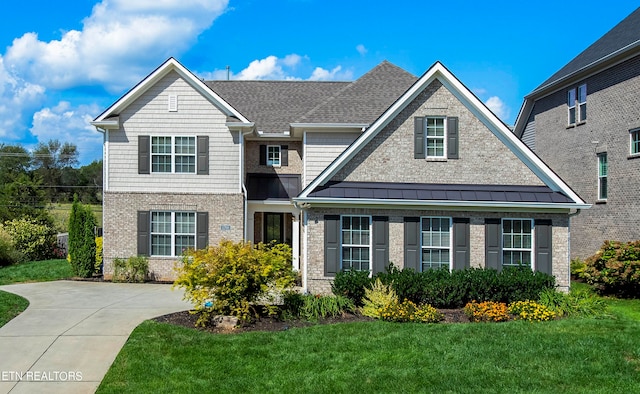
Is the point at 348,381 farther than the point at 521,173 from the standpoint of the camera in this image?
No

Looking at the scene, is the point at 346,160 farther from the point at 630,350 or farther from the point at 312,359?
the point at 630,350

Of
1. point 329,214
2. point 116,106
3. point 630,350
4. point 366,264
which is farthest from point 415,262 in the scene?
point 116,106

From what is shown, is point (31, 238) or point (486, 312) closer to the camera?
point (486, 312)

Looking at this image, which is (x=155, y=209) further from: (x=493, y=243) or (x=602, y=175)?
(x=602, y=175)

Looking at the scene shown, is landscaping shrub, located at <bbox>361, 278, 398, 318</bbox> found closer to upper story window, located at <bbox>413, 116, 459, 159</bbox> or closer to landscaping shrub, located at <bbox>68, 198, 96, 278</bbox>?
upper story window, located at <bbox>413, 116, 459, 159</bbox>

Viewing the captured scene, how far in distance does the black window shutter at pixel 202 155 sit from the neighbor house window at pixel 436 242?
8094 millimetres

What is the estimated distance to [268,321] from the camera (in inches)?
470

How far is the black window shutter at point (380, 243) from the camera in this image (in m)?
14.6

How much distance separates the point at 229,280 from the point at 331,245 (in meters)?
3.90

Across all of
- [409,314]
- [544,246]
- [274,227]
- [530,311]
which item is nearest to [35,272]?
[274,227]

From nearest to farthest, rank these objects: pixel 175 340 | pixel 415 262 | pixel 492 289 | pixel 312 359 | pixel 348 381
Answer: pixel 348 381 → pixel 312 359 → pixel 175 340 → pixel 492 289 → pixel 415 262

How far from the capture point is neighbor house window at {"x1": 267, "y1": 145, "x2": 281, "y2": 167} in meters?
21.4

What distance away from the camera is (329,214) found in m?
14.8

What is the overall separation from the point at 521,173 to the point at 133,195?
508 inches
